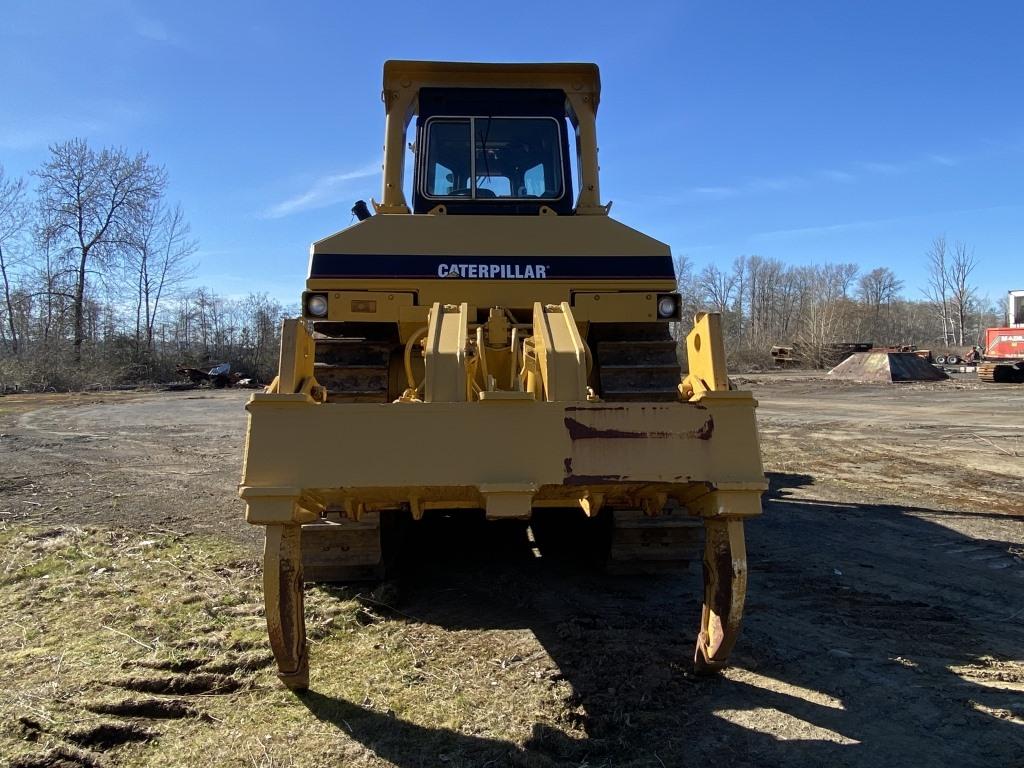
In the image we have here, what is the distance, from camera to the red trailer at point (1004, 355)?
2544cm

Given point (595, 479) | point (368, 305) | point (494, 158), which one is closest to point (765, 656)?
point (595, 479)

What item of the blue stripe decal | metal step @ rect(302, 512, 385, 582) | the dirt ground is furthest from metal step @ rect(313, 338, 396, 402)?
the dirt ground

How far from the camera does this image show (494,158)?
5305 mm

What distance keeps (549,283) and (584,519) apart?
2.06m

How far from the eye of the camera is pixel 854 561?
204 inches

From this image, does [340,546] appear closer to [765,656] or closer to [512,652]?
[512,652]

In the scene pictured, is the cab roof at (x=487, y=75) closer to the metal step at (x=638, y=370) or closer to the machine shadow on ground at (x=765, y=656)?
the metal step at (x=638, y=370)

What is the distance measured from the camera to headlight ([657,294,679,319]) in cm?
424

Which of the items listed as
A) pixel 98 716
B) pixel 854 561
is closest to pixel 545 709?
pixel 98 716

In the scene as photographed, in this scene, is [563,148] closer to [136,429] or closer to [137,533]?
[137,533]

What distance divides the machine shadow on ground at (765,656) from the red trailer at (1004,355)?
80.9 ft

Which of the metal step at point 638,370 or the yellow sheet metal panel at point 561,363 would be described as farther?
the metal step at point 638,370

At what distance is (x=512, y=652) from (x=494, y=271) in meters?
2.15

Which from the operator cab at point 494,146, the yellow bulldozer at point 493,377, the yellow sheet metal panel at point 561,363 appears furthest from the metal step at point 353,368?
the operator cab at point 494,146
